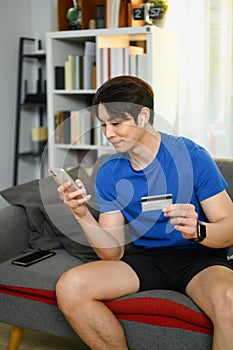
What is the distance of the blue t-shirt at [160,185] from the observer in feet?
6.50

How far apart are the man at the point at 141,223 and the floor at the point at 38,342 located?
1.83ft

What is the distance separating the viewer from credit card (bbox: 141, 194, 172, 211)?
1861mm

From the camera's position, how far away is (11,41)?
12.9ft

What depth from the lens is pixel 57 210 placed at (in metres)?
2.25

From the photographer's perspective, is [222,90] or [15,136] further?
[15,136]

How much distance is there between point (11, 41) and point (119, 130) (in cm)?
228

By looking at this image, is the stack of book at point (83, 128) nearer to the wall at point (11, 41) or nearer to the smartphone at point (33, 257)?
the smartphone at point (33, 257)

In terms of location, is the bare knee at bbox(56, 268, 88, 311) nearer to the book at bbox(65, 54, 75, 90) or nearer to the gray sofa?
the gray sofa

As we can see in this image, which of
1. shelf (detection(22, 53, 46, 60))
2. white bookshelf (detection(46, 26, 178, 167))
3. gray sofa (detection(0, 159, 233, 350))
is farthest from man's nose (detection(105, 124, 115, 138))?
shelf (detection(22, 53, 46, 60))

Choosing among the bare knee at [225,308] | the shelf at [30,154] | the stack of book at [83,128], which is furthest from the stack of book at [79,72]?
the bare knee at [225,308]

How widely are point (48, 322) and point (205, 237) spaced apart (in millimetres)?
672

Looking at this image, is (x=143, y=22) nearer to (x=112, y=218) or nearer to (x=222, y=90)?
(x=222, y=90)

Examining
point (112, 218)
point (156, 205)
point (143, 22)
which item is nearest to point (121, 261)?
point (112, 218)

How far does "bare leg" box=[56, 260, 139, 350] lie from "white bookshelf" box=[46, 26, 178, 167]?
127cm
